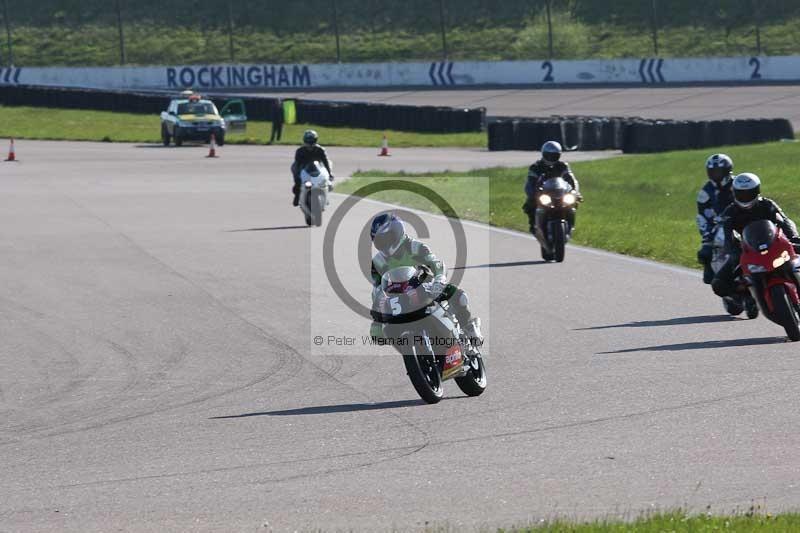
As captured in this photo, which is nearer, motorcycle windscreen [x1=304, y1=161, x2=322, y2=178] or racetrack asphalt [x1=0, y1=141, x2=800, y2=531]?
racetrack asphalt [x1=0, y1=141, x2=800, y2=531]

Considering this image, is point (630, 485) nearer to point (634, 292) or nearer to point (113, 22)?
point (634, 292)

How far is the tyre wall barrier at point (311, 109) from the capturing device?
5009cm

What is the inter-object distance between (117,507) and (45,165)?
3483 centimetres

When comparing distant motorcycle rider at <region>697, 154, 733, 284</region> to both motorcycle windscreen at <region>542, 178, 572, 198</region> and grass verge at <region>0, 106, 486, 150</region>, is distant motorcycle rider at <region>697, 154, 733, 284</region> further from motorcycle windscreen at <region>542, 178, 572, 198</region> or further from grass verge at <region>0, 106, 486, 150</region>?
grass verge at <region>0, 106, 486, 150</region>

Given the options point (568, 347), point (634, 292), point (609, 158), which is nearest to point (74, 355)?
point (568, 347)

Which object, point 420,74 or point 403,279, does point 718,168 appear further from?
point 420,74

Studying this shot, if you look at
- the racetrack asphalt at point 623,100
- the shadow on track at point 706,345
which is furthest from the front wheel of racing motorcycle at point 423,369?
the racetrack asphalt at point 623,100

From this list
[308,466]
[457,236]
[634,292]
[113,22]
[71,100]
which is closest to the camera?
[308,466]

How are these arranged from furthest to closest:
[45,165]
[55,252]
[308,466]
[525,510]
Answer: [45,165] < [55,252] < [308,466] < [525,510]

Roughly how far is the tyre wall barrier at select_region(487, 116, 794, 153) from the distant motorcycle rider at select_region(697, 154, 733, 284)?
25.4 metres

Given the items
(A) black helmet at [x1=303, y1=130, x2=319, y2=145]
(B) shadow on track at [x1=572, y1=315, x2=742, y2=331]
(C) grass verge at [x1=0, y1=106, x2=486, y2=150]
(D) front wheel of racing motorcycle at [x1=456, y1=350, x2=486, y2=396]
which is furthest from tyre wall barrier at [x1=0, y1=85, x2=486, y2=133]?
(D) front wheel of racing motorcycle at [x1=456, y1=350, x2=486, y2=396]

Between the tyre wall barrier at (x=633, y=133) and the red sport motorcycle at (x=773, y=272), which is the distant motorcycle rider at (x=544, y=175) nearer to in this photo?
the red sport motorcycle at (x=773, y=272)

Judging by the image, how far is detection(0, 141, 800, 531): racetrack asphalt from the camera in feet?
24.1

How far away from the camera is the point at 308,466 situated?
26.8ft
